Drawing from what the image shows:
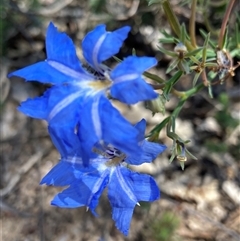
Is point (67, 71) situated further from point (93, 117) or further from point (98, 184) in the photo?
point (98, 184)

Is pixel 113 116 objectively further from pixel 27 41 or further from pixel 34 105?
pixel 27 41

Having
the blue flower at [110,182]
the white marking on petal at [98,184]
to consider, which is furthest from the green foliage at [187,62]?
the white marking on petal at [98,184]

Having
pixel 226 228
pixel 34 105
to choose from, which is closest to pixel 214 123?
pixel 226 228

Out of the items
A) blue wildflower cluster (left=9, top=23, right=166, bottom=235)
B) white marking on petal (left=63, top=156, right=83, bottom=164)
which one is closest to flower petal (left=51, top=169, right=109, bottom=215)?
blue wildflower cluster (left=9, top=23, right=166, bottom=235)

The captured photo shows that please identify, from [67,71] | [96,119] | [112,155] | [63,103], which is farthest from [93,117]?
[112,155]

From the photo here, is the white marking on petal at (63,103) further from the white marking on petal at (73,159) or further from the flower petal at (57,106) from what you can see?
the white marking on petal at (73,159)

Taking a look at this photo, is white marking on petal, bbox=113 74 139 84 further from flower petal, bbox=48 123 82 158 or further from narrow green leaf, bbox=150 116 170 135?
narrow green leaf, bbox=150 116 170 135
